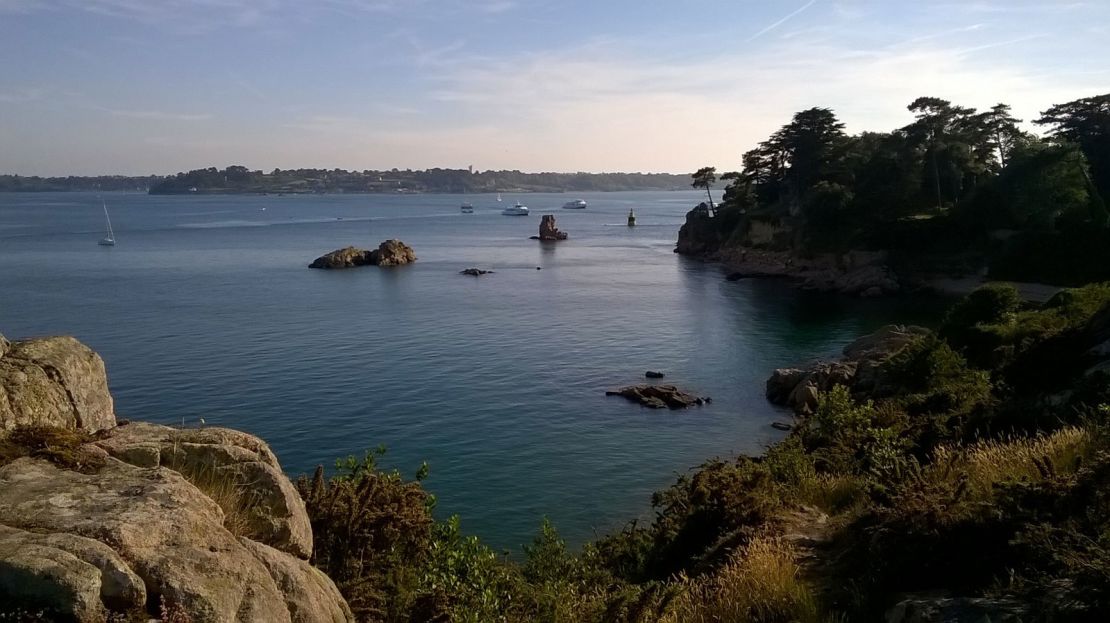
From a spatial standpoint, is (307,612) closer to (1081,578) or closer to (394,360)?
(1081,578)

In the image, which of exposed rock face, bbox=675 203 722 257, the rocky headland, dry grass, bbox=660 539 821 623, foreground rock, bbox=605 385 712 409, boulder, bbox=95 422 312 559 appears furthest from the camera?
exposed rock face, bbox=675 203 722 257

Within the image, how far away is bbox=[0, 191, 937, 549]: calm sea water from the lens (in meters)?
27.6

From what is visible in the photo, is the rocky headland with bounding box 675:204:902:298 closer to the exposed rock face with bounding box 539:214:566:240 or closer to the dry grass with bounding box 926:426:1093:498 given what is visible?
the exposed rock face with bounding box 539:214:566:240

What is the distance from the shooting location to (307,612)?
19.5ft

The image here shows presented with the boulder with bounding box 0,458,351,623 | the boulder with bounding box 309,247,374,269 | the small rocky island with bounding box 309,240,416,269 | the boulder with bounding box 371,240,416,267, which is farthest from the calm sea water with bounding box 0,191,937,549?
the boulder with bounding box 0,458,351,623

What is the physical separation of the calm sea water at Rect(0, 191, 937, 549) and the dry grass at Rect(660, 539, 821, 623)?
13.9 m

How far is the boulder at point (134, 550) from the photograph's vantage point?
464 centimetres

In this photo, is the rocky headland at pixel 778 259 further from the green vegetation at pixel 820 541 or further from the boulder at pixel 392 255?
the green vegetation at pixel 820 541

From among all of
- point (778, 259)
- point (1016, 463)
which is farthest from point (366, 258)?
point (1016, 463)

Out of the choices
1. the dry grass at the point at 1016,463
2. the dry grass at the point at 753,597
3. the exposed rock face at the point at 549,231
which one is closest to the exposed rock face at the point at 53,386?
the dry grass at the point at 753,597

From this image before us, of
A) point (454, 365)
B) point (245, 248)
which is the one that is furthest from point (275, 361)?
point (245, 248)

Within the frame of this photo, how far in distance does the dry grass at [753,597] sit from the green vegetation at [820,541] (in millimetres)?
21

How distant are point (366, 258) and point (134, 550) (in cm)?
9269

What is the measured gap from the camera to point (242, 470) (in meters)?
7.31
